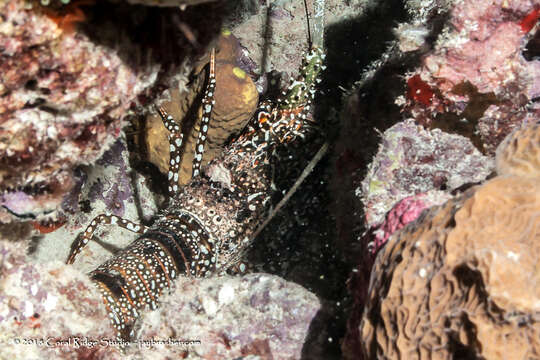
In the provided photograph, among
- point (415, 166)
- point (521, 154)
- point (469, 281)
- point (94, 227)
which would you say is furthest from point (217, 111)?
point (469, 281)

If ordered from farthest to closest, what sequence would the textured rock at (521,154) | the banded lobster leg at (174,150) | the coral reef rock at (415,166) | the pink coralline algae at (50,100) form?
the banded lobster leg at (174,150), the coral reef rock at (415,166), the textured rock at (521,154), the pink coralline algae at (50,100)

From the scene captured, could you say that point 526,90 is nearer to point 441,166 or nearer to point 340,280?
point 441,166

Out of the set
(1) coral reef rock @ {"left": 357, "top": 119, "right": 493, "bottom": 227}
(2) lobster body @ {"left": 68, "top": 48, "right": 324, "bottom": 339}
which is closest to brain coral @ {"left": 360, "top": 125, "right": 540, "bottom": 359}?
(1) coral reef rock @ {"left": 357, "top": 119, "right": 493, "bottom": 227}

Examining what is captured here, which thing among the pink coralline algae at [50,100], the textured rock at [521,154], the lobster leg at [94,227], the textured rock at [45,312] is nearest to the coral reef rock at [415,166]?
the textured rock at [521,154]

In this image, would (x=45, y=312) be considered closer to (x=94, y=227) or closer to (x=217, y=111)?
(x=94, y=227)

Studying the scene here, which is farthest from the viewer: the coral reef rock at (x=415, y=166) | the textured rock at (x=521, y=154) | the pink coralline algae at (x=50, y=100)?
the coral reef rock at (x=415, y=166)

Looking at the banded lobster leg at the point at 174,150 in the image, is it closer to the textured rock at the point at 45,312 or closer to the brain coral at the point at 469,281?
the textured rock at the point at 45,312

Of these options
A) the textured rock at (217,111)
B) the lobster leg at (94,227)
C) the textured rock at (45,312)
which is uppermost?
the textured rock at (217,111)
